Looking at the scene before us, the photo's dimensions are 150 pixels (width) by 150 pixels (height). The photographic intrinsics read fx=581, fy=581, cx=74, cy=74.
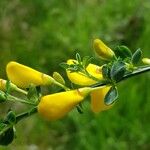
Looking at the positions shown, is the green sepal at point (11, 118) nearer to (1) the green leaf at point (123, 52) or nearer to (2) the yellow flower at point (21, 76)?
(2) the yellow flower at point (21, 76)

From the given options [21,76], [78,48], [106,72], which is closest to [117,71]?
[106,72]

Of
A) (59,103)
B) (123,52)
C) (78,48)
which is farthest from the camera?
(78,48)

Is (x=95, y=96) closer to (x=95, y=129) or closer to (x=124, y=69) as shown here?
(x=124, y=69)

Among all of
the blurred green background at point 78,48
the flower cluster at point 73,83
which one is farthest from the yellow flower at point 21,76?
the blurred green background at point 78,48

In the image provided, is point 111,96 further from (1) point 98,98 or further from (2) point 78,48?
(2) point 78,48

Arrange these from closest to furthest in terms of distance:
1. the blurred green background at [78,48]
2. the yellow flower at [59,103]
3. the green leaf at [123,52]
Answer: the yellow flower at [59,103]
the green leaf at [123,52]
the blurred green background at [78,48]

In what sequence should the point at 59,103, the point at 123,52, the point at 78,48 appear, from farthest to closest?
the point at 78,48, the point at 123,52, the point at 59,103
